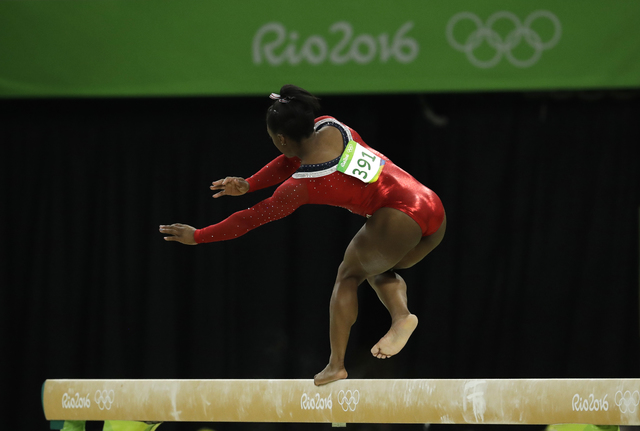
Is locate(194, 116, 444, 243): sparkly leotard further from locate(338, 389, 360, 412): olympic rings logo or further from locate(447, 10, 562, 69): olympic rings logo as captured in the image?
locate(447, 10, 562, 69): olympic rings logo

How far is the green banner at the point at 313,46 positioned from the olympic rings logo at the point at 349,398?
2.36 metres

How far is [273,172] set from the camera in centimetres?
304

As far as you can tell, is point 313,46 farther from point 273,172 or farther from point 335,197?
point 335,197

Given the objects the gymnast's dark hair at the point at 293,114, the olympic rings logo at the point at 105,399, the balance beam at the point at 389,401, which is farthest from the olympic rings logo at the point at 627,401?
the olympic rings logo at the point at 105,399

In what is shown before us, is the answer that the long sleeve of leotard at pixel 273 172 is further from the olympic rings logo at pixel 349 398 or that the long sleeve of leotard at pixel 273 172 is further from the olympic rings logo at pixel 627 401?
the olympic rings logo at pixel 627 401

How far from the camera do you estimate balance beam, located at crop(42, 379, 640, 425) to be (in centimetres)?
284

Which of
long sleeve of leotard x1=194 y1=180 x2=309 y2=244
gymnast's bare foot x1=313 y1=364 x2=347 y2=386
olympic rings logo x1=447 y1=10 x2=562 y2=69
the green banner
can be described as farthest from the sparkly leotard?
olympic rings logo x1=447 y1=10 x2=562 y2=69

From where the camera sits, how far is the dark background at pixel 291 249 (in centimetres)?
473

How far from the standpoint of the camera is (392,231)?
272 cm

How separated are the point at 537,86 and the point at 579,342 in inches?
70.3

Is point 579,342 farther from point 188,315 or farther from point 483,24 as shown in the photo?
point 188,315

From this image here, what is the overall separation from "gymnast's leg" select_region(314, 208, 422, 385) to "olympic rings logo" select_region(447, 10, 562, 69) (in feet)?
7.05

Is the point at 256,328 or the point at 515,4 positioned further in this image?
the point at 256,328

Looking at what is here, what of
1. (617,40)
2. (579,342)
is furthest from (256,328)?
(617,40)
